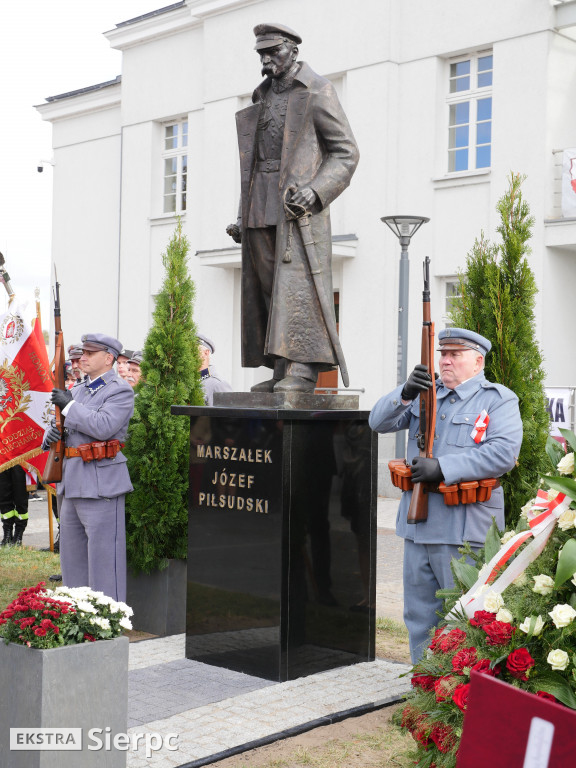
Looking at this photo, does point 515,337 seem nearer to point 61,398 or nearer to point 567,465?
point 567,465

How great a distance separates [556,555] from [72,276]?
64.3 feet

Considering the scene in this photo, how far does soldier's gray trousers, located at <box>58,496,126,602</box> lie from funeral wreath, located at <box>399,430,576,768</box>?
338 centimetres

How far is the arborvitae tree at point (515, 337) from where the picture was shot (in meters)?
5.70

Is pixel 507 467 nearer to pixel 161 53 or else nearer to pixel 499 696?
pixel 499 696

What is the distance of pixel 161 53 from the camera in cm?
1947

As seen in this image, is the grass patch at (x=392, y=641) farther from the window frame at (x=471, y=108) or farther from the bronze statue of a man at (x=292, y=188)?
the window frame at (x=471, y=108)

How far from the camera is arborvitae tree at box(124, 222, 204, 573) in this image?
6.93 meters

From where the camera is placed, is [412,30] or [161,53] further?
[161,53]

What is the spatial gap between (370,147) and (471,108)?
1.67 meters

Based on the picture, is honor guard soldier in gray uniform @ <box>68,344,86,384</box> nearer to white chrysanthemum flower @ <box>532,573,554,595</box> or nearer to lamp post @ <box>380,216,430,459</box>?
lamp post @ <box>380,216,430,459</box>

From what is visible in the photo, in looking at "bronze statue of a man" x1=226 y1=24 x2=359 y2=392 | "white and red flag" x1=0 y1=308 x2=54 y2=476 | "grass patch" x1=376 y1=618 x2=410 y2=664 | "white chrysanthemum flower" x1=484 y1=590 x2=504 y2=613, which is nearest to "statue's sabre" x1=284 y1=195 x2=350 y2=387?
"bronze statue of a man" x1=226 y1=24 x2=359 y2=392

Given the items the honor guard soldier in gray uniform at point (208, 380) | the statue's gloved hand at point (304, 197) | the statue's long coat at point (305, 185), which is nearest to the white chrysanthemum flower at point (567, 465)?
the statue's long coat at point (305, 185)

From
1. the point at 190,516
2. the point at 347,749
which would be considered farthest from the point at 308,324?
the point at 347,749

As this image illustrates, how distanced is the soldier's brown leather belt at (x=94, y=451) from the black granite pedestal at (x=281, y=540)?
86 centimetres
